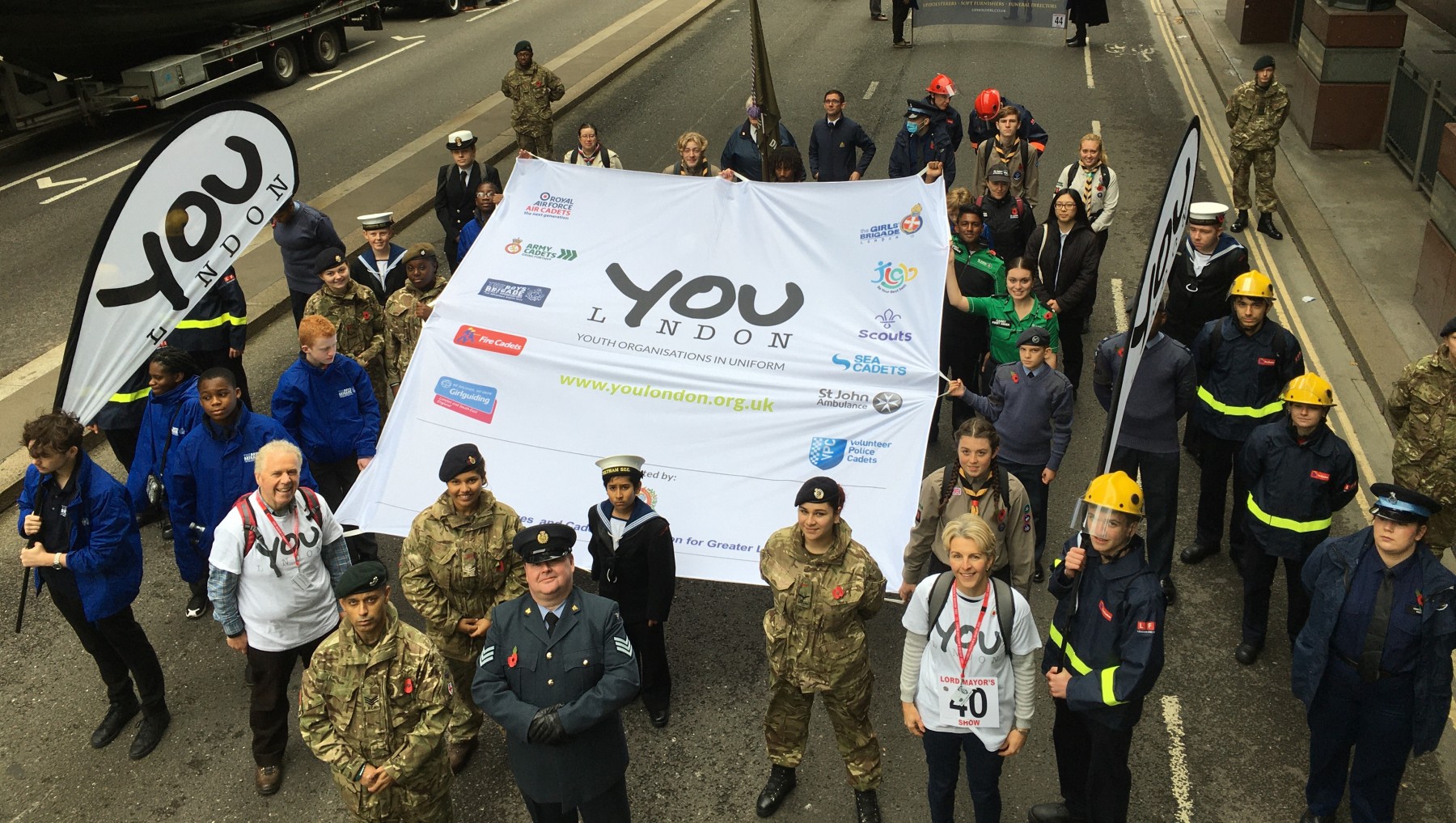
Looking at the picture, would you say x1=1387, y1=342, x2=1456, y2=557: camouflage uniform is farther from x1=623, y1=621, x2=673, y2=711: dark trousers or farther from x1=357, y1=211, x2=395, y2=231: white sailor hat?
x1=357, y1=211, x2=395, y2=231: white sailor hat

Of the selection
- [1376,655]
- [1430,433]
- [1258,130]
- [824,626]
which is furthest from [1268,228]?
[824,626]

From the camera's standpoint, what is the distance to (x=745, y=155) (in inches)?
472

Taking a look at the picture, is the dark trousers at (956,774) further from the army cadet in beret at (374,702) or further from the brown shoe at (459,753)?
the brown shoe at (459,753)

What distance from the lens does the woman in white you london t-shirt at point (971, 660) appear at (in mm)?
5086

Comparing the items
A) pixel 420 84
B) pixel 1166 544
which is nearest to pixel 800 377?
pixel 1166 544

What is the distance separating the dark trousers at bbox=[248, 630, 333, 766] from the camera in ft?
20.7

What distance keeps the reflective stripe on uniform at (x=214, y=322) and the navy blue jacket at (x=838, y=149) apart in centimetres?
593

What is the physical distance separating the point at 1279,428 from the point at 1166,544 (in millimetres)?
1139

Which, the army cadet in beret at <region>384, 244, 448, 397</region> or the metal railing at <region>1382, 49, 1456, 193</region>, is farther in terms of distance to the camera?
the metal railing at <region>1382, 49, 1456, 193</region>

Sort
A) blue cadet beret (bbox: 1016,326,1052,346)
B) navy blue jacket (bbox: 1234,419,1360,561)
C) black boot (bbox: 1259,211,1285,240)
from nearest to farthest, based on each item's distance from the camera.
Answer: navy blue jacket (bbox: 1234,419,1360,561)
blue cadet beret (bbox: 1016,326,1052,346)
black boot (bbox: 1259,211,1285,240)

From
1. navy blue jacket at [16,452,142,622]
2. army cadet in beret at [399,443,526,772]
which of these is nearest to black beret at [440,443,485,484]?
army cadet in beret at [399,443,526,772]

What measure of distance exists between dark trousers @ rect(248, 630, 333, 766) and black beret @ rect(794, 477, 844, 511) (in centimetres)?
275

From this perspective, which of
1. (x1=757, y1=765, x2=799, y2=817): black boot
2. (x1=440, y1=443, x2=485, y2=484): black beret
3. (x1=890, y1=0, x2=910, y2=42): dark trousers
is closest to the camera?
(x1=440, y1=443, x2=485, y2=484): black beret

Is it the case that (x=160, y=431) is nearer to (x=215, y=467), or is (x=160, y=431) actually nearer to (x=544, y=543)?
(x=215, y=467)
